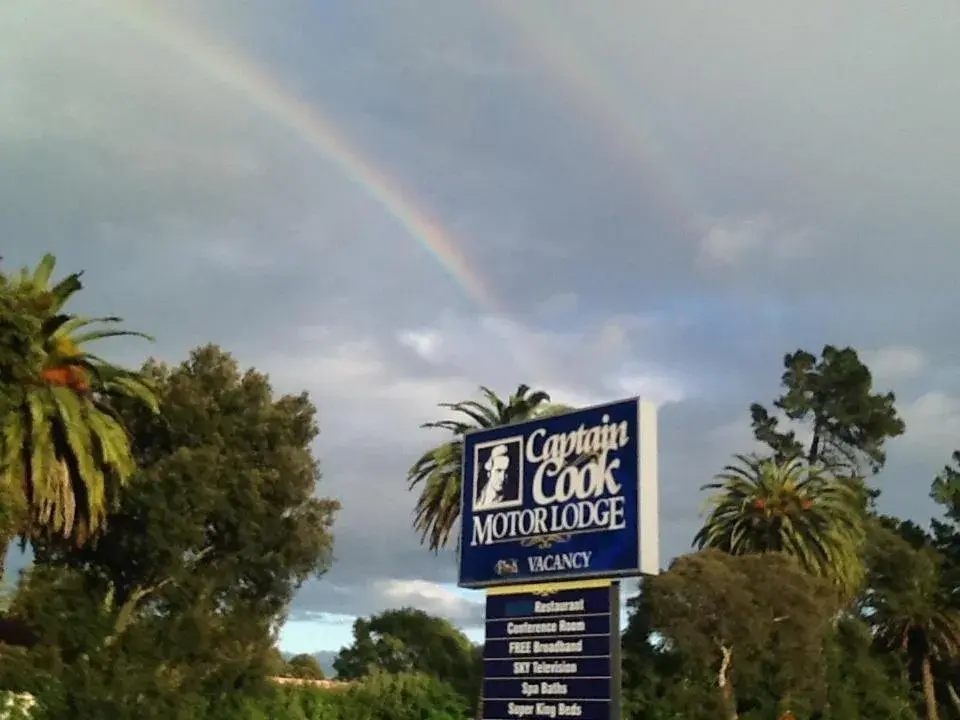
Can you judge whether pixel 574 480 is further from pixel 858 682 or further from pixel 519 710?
pixel 858 682

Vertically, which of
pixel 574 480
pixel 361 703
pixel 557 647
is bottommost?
pixel 361 703

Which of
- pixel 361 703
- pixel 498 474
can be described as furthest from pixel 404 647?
pixel 498 474

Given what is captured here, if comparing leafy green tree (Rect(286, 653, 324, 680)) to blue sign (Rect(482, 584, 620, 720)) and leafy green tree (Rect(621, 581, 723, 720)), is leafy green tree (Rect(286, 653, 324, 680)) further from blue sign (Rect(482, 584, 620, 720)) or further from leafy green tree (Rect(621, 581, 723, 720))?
blue sign (Rect(482, 584, 620, 720))

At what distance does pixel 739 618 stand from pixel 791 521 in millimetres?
12943

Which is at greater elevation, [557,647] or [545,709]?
[557,647]

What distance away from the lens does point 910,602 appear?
214 feet

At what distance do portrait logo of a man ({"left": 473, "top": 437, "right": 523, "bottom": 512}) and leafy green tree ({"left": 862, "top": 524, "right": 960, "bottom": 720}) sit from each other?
5132cm

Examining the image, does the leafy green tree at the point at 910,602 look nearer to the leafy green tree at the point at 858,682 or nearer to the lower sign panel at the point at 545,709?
the leafy green tree at the point at 858,682

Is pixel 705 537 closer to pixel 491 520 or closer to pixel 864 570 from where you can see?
pixel 864 570

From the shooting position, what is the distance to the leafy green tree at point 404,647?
217 ft

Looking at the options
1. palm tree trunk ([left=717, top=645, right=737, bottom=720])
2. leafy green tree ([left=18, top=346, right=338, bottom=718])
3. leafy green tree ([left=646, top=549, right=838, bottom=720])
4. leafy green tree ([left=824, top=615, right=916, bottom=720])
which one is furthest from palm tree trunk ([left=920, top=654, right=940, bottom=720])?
leafy green tree ([left=18, top=346, right=338, bottom=718])

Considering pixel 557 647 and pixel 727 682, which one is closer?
pixel 557 647

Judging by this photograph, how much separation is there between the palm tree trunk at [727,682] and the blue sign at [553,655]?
98.8ft

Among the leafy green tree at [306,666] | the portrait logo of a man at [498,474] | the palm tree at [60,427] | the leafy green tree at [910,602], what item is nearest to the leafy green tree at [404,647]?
the leafy green tree at [306,666]
